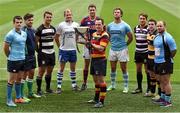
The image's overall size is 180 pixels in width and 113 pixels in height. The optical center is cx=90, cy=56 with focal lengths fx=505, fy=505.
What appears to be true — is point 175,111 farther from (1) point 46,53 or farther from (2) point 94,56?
(1) point 46,53

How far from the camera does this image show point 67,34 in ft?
46.6

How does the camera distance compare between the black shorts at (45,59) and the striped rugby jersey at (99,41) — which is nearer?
the striped rugby jersey at (99,41)

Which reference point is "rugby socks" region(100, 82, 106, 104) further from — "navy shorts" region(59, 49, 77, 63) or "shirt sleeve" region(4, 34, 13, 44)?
"shirt sleeve" region(4, 34, 13, 44)

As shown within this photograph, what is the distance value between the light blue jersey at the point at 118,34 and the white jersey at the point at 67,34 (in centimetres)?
102

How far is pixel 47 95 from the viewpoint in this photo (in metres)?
13.8

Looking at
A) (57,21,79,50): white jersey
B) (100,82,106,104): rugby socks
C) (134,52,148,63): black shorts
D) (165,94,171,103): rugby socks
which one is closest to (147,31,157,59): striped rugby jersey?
(134,52,148,63): black shorts

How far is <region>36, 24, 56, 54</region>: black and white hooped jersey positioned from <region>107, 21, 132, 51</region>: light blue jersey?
1669mm

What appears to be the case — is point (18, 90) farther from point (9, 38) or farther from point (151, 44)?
point (151, 44)

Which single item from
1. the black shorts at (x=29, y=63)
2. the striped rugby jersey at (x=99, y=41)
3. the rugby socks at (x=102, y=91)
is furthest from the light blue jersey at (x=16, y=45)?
the rugby socks at (x=102, y=91)

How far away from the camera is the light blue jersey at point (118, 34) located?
558 inches

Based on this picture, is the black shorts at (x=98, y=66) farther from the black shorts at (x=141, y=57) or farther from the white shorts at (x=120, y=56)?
the black shorts at (x=141, y=57)

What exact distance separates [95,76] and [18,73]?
191 cm

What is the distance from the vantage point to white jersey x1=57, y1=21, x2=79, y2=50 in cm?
1415

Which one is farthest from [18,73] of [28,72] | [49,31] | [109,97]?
[109,97]
